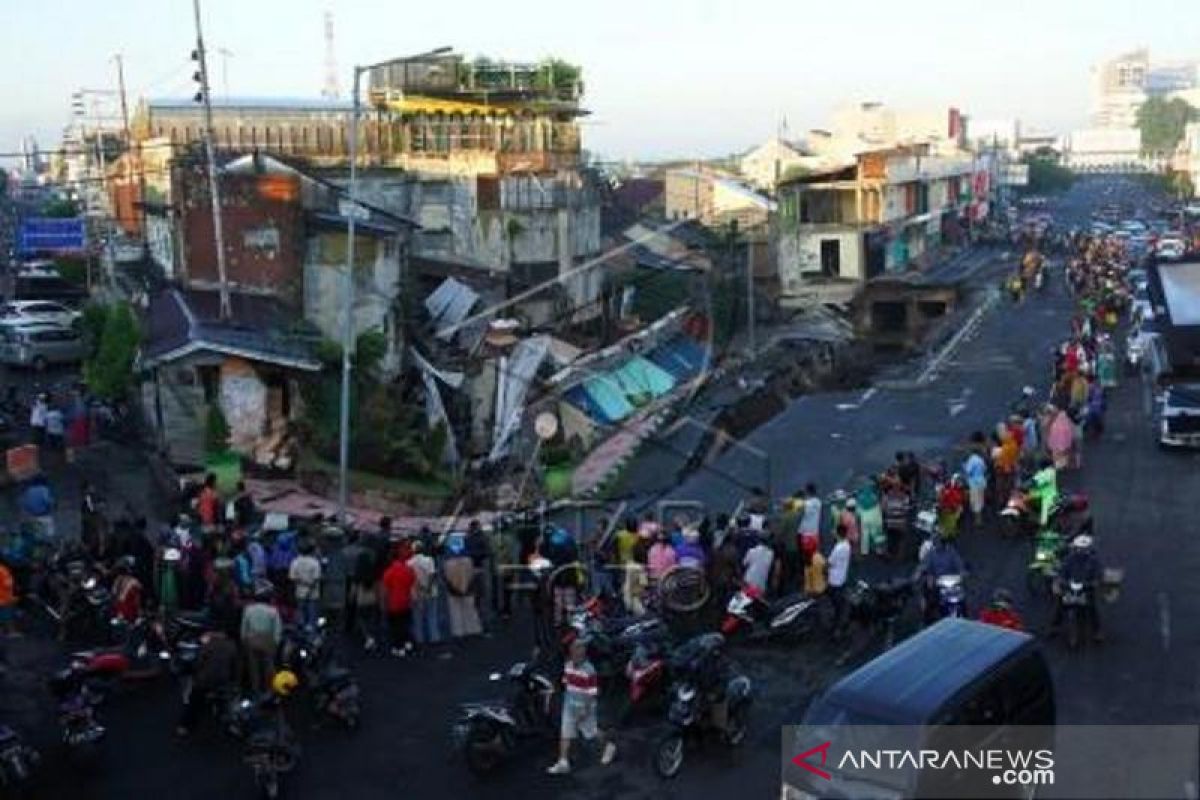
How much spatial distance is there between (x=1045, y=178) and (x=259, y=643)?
470ft

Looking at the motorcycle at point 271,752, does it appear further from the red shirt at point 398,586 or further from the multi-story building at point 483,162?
the multi-story building at point 483,162

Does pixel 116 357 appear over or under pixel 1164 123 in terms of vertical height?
under

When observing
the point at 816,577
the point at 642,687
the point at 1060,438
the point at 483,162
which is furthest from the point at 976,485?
the point at 483,162

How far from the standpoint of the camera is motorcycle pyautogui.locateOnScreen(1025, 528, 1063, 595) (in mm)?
15812

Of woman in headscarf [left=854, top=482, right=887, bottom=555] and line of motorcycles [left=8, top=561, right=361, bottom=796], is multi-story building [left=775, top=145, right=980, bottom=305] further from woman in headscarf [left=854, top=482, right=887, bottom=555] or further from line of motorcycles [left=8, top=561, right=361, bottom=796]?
line of motorcycles [left=8, top=561, right=361, bottom=796]

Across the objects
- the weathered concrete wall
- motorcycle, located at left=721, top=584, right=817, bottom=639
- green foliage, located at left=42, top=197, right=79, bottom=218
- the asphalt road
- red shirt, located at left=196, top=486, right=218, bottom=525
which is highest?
green foliage, located at left=42, top=197, right=79, bottom=218

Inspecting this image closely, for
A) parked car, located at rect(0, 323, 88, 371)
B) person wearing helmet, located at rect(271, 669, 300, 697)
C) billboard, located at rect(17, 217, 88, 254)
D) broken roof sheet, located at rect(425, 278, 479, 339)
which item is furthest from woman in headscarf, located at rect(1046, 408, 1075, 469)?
billboard, located at rect(17, 217, 88, 254)

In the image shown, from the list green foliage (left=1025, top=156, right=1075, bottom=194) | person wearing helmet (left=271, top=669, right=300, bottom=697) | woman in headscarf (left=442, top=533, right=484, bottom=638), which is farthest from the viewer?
green foliage (left=1025, top=156, right=1075, bottom=194)

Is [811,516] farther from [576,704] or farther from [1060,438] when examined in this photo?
[1060,438]

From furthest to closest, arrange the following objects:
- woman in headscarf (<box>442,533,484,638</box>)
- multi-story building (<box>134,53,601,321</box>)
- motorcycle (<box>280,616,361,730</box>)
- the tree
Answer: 1. the tree
2. multi-story building (<box>134,53,601,321</box>)
3. woman in headscarf (<box>442,533,484,638</box>)
4. motorcycle (<box>280,616,361,730</box>)

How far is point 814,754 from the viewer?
32.4ft

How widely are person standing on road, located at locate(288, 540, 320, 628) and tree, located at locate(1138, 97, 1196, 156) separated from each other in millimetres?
183855

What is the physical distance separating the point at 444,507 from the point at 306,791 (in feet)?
36.4

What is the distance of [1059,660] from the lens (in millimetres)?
14078
